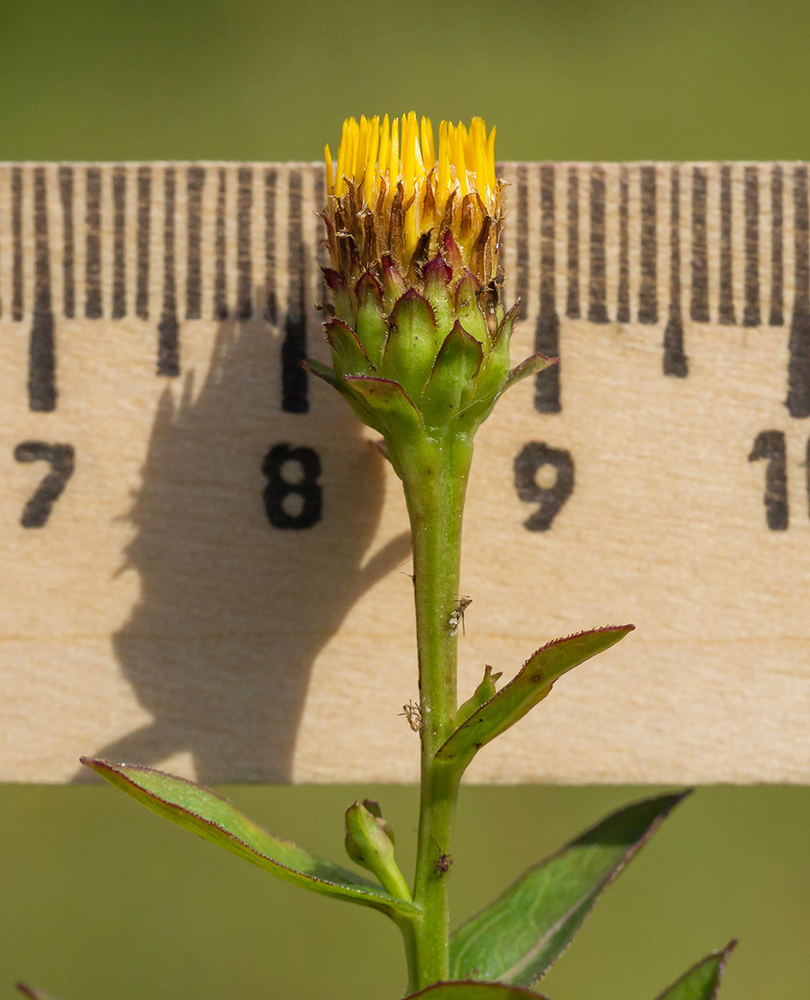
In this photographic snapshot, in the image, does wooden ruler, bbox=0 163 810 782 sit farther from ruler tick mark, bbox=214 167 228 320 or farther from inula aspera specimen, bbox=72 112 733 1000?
inula aspera specimen, bbox=72 112 733 1000

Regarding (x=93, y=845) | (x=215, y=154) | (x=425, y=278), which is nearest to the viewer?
(x=425, y=278)

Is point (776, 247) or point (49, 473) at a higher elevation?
point (776, 247)

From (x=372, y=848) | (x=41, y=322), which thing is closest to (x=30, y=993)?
(x=372, y=848)

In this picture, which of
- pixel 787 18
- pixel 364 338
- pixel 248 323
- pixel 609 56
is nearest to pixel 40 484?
pixel 248 323

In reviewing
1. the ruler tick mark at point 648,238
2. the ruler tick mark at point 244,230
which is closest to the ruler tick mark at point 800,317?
the ruler tick mark at point 648,238

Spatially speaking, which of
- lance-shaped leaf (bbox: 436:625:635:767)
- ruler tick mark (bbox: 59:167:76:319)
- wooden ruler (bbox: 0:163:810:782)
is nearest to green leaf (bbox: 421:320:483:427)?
lance-shaped leaf (bbox: 436:625:635:767)

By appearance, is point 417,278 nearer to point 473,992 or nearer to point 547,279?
point 547,279

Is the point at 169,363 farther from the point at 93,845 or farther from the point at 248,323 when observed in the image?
the point at 93,845
